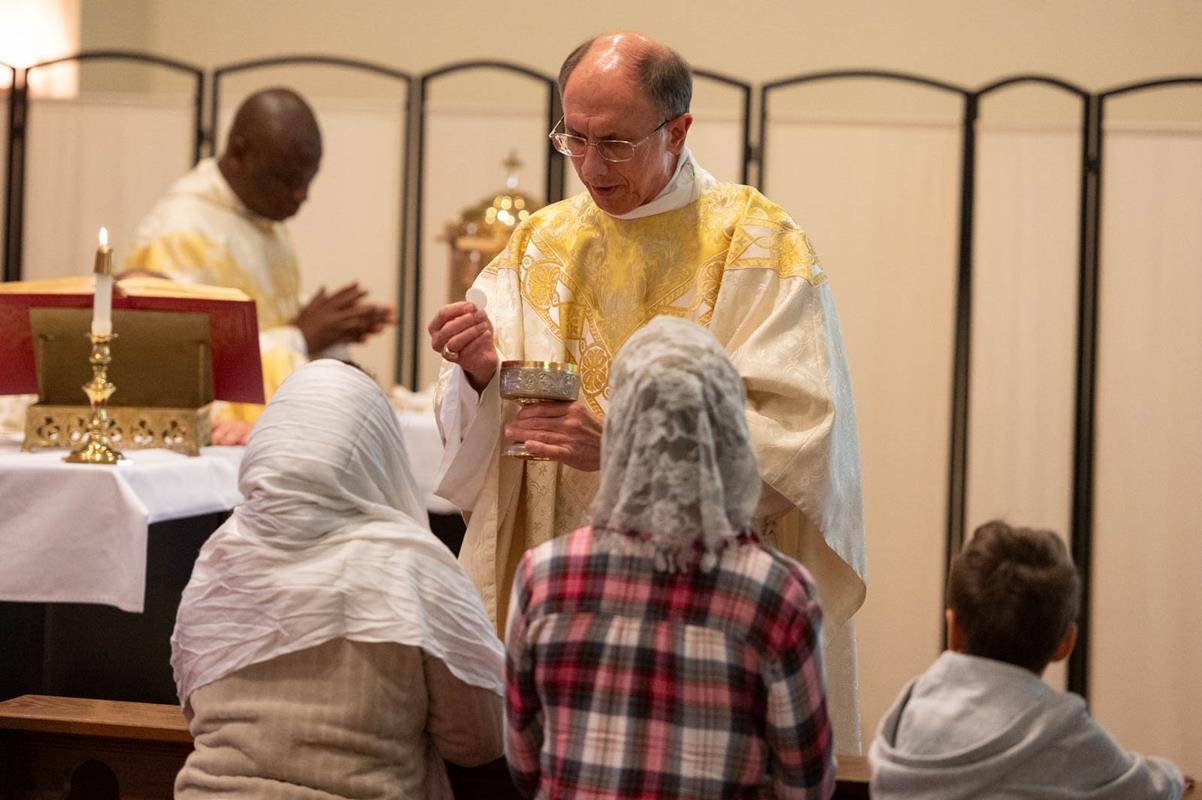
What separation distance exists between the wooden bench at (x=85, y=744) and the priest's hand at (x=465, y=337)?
821mm

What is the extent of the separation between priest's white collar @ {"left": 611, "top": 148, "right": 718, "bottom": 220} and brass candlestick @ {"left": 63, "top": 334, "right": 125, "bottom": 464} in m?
1.46

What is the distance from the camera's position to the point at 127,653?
13.1 feet

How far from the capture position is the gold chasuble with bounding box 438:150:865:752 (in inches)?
115

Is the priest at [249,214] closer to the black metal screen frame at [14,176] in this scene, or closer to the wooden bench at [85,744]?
the black metal screen frame at [14,176]

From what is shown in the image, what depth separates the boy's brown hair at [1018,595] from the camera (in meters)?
2.11

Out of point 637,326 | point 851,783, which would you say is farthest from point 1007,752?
point 637,326

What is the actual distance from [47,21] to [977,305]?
5.56 m

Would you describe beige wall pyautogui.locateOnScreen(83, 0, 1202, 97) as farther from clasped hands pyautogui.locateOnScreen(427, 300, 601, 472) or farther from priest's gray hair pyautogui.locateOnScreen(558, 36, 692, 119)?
clasped hands pyautogui.locateOnScreen(427, 300, 601, 472)

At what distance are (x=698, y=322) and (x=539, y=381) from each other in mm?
509

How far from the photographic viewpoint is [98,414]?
12.7ft

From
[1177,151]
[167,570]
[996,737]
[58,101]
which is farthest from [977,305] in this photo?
[996,737]

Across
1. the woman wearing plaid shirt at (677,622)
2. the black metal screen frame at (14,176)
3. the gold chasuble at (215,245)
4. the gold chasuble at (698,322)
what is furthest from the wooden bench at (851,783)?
the black metal screen frame at (14,176)

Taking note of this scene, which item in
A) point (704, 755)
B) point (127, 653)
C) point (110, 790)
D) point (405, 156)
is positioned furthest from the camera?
point (405, 156)

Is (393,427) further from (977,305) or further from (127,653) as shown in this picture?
(977,305)
